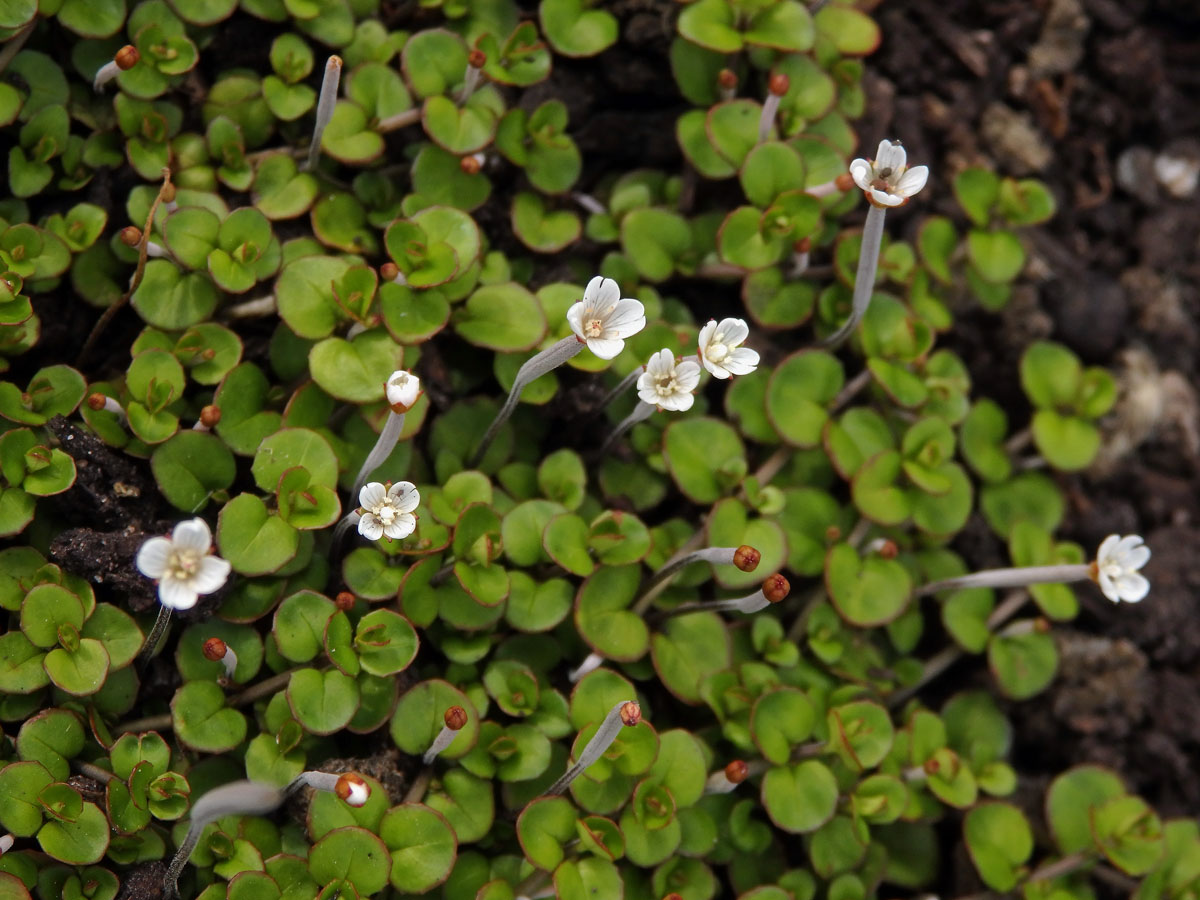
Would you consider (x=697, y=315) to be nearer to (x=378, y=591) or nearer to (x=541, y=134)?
(x=541, y=134)

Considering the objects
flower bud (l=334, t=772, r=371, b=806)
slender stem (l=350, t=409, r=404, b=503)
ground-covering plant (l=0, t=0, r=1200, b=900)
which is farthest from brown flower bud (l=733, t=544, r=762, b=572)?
flower bud (l=334, t=772, r=371, b=806)

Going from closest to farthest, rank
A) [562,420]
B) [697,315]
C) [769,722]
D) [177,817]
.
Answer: [177,817]
[769,722]
[562,420]
[697,315]

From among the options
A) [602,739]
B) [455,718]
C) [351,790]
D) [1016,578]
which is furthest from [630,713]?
[1016,578]

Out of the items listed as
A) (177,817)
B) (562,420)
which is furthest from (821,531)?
(177,817)

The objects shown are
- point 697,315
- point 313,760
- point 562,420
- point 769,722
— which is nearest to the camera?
point 313,760

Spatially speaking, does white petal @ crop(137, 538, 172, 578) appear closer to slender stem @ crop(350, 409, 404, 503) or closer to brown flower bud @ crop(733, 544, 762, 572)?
slender stem @ crop(350, 409, 404, 503)

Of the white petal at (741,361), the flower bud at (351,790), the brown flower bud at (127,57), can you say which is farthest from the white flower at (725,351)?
the brown flower bud at (127,57)
